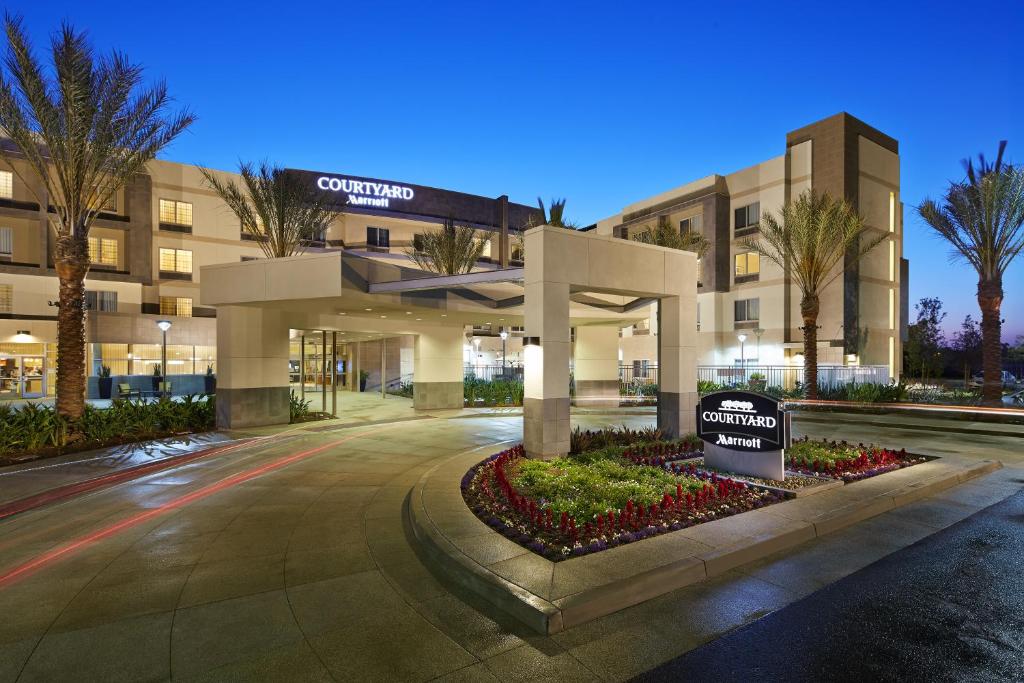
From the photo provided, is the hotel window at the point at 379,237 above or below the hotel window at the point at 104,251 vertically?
above

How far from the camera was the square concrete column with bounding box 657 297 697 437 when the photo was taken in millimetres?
13742

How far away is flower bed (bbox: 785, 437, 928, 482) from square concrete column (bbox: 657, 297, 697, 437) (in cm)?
259

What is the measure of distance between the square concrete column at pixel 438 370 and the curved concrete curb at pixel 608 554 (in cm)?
1433

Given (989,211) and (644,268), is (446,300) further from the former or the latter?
(989,211)

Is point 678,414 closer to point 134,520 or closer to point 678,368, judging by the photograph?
point 678,368

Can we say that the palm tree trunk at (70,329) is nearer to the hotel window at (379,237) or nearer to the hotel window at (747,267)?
the hotel window at (379,237)

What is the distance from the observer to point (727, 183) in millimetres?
41656

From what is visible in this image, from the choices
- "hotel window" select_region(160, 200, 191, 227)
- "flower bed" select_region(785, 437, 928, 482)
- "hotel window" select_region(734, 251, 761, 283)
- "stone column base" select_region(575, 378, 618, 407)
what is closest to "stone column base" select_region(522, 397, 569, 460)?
"flower bed" select_region(785, 437, 928, 482)

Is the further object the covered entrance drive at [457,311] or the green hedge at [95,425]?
the green hedge at [95,425]

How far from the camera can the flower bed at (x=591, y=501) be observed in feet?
22.5

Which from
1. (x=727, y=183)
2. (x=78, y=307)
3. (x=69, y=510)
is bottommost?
(x=69, y=510)

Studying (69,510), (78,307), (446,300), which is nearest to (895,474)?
(446,300)

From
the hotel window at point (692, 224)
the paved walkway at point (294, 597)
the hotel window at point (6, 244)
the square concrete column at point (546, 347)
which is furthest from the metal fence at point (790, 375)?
the hotel window at point (6, 244)

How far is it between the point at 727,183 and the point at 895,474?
35644mm
